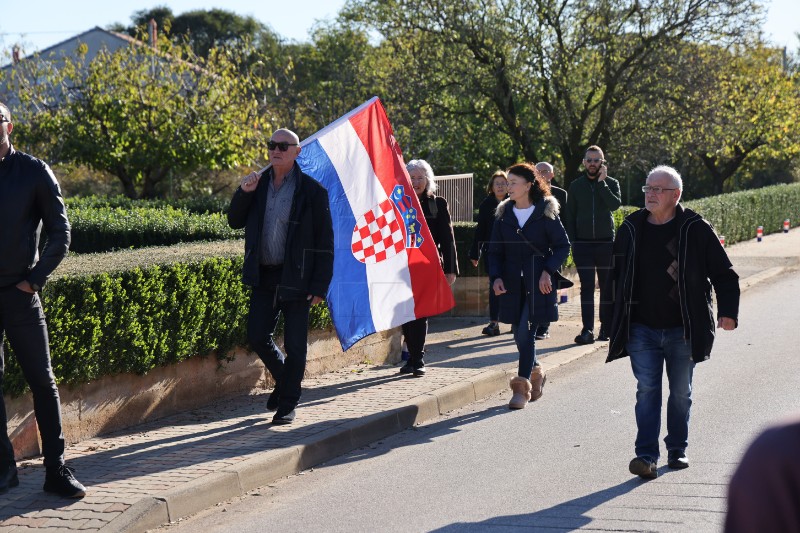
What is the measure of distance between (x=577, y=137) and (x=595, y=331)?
10529mm

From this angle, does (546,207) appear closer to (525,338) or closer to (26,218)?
(525,338)

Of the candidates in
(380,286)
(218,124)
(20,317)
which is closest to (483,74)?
(218,124)

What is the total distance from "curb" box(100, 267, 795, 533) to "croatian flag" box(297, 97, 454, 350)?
715mm

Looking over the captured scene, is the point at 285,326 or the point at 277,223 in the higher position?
the point at 277,223

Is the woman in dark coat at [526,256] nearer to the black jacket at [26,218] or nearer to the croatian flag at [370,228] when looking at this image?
the croatian flag at [370,228]

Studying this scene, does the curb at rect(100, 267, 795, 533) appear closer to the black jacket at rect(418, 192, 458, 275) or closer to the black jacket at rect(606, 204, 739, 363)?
the black jacket at rect(418, 192, 458, 275)

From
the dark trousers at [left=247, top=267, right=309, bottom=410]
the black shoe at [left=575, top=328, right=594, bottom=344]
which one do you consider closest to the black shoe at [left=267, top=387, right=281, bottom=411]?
the dark trousers at [left=247, top=267, right=309, bottom=410]

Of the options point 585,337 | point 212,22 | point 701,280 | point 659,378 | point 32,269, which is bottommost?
point 585,337

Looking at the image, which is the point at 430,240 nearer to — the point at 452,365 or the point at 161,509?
the point at 452,365

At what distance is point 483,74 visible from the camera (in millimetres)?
21719

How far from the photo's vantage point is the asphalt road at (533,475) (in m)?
5.64

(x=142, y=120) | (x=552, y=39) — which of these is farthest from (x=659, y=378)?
(x=142, y=120)

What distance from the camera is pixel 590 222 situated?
1188cm

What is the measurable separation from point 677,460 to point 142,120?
61.3 feet
